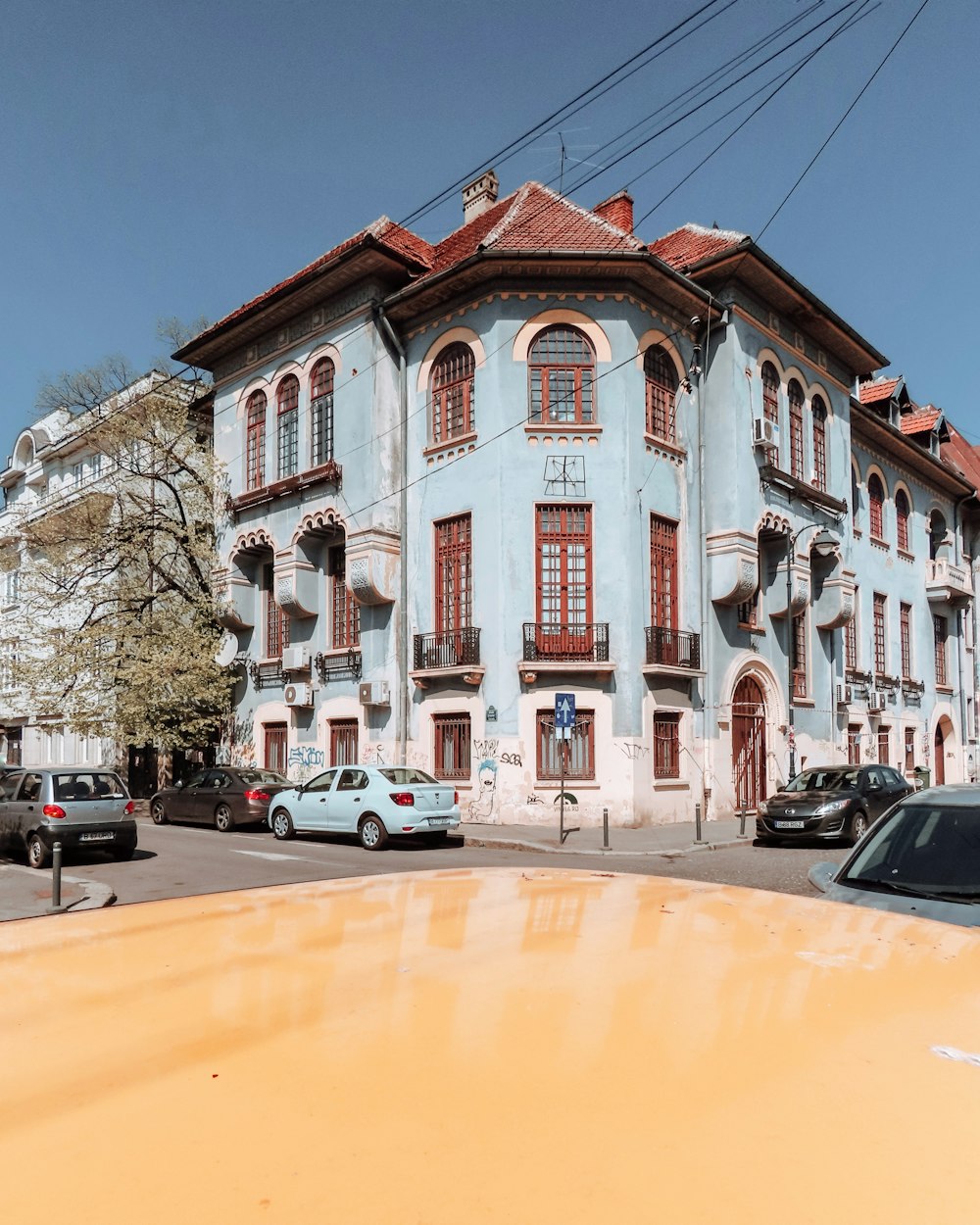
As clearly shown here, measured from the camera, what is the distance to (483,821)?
22.1 m

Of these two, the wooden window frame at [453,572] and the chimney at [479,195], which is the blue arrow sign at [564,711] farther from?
the chimney at [479,195]

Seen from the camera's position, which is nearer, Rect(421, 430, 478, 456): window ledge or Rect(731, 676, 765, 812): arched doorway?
Rect(421, 430, 478, 456): window ledge

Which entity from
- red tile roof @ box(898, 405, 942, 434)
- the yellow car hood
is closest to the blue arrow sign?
the yellow car hood

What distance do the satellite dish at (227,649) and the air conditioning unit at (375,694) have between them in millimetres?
6930

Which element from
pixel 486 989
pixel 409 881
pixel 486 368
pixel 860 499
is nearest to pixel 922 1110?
pixel 486 989

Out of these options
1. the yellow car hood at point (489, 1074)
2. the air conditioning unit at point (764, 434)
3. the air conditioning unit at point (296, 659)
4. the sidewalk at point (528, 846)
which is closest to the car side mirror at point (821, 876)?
the yellow car hood at point (489, 1074)

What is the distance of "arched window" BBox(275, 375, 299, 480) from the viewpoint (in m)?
27.7

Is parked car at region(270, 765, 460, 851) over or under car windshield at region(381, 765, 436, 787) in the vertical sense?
under

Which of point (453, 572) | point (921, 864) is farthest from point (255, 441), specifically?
point (921, 864)

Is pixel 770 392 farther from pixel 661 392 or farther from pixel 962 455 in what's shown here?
pixel 962 455

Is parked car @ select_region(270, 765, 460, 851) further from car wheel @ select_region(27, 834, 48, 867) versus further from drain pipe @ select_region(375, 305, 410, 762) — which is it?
car wheel @ select_region(27, 834, 48, 867)

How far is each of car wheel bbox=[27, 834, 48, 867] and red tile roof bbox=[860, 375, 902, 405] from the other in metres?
31.9

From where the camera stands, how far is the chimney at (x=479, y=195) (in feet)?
96.0

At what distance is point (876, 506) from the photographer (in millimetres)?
35344
